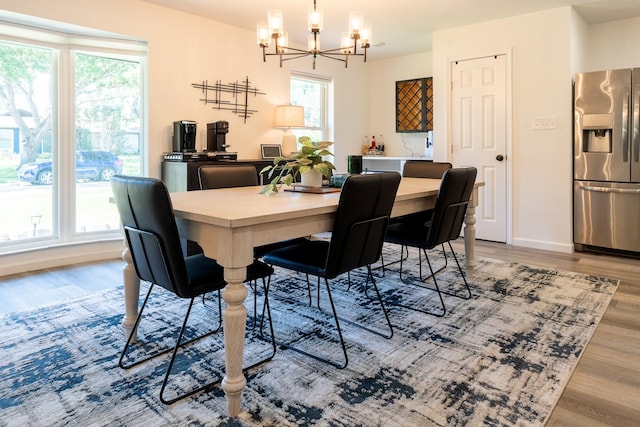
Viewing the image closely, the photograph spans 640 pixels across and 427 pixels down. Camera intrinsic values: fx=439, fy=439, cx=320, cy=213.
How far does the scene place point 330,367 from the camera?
6.61 feet

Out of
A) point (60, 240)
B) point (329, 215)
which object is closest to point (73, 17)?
point (60, 240)

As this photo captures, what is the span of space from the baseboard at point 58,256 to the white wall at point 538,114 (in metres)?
4.13

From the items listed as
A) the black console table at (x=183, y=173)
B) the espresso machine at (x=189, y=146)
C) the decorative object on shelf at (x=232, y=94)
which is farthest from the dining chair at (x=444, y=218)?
the decorative object on shelf at (x=232, y=94)

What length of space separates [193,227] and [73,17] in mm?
2858

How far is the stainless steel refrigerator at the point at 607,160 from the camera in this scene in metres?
4.02

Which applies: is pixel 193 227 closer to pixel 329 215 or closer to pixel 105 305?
pixel 329 215

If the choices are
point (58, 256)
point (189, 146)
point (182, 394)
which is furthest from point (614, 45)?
point (58, 256)

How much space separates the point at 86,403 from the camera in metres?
1.71

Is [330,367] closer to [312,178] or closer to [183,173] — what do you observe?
[312,178]

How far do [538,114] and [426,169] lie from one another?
A: 1678mm

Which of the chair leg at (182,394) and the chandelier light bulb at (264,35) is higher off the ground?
the chandelier light bulb at (264,35)

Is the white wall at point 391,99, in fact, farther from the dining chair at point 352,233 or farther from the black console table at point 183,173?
the dining chair at point 352,233

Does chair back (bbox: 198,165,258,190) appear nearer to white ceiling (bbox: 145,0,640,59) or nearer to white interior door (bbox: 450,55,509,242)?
white ceiling (bbox: 145,0,640,59)

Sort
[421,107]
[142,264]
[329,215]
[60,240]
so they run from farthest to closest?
[421,107] < [60,240] < [329,215] < [142,264]
